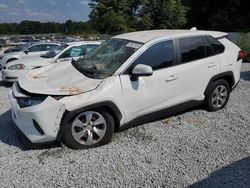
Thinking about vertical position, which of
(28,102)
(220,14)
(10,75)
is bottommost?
(10,75)

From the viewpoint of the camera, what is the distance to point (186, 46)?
5.37 m

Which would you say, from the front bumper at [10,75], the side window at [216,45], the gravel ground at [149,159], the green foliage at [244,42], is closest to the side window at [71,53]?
the front bumper at [10,75]

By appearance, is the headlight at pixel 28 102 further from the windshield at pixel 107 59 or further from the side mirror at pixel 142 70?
the side mirror at pixel 142 70

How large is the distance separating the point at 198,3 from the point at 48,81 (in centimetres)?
4184

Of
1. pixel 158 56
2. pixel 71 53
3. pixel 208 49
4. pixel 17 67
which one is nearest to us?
pixel 158 56

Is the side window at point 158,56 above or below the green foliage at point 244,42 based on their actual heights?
above

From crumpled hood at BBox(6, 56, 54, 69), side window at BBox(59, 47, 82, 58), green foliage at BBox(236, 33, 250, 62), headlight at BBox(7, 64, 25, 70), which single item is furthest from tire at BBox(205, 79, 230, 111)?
green foliage at BBox(236, 33, 250, 62)

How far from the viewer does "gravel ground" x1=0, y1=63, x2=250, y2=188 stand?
365 centimetres

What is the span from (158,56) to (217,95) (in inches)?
62.2

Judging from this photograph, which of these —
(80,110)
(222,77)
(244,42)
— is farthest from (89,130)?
(244,42)

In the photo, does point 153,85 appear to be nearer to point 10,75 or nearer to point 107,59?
point 107,59

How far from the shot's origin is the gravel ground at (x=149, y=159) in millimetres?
3648

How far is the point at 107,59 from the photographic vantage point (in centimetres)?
507

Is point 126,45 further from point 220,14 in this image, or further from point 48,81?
point 220,14
